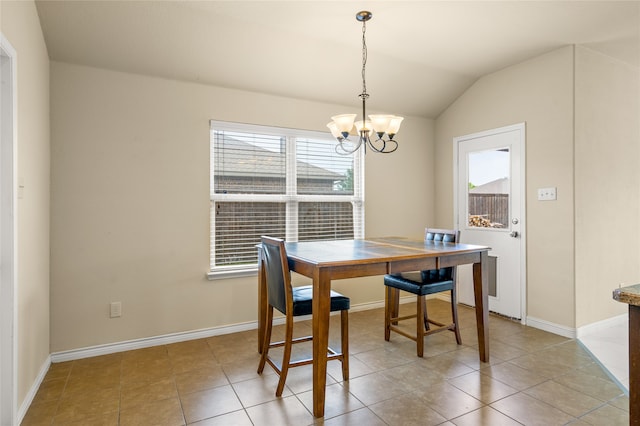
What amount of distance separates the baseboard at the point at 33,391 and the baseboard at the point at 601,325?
4.05 metres

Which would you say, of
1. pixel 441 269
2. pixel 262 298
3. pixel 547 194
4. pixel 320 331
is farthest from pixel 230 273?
pixel 547 194

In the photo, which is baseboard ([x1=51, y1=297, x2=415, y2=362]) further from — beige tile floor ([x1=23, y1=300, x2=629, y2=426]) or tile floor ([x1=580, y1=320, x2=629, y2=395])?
tile floor ([x1=580, y1=320, x2=629, y2=395])

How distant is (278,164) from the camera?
3762mm

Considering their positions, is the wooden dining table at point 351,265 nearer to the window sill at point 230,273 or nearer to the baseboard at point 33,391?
the window sill at point 230,273

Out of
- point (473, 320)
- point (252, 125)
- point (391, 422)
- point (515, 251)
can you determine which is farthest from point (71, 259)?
point (515, 251)

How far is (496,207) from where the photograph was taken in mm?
3926

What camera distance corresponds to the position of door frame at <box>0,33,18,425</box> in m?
1.89

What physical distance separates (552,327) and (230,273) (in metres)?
2.97

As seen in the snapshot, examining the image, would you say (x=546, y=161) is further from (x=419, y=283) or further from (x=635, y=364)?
(x=635, y=364)

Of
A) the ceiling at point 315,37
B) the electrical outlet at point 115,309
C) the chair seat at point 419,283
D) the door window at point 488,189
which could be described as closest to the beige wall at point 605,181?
the ceiling at point 315,37

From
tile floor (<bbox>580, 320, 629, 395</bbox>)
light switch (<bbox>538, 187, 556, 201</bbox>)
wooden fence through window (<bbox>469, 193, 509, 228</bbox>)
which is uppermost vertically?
light switch (<bbox>538, 187, 556, 201</bbox>)

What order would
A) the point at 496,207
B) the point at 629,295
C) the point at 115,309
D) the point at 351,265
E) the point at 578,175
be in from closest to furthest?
the point at 629,295, the point at 351,265, the point at 115,309, the point at 578,175, the point at 496,207

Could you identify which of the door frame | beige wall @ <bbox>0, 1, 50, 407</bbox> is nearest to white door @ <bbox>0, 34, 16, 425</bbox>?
the door frame

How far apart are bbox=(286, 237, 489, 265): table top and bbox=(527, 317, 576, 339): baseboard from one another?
4.26 ft
